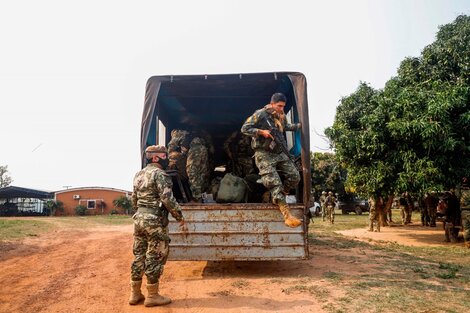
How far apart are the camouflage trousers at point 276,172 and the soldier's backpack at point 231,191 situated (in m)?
0.83

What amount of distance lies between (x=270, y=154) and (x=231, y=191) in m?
1.11

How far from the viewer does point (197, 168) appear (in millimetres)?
7020

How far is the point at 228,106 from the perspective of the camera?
8.59 m

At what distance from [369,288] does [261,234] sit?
63.4 inches

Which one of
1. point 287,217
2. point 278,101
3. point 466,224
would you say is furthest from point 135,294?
point 466,224

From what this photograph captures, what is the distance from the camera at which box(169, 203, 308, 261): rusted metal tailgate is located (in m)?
5.17

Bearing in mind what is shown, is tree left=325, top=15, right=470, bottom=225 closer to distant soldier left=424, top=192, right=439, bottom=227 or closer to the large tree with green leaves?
the large tree with green leaves

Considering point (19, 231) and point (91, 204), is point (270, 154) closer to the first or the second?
point (19, 231)

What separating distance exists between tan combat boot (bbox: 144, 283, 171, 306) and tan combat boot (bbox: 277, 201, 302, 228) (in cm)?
194

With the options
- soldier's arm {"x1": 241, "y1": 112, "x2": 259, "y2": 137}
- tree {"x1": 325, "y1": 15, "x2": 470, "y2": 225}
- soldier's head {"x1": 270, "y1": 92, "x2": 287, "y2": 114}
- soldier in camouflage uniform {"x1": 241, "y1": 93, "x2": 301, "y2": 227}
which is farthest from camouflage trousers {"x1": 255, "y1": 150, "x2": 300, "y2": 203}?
tree {"x1": 325, "y1": 15, "x2": 470, "y2": 225}

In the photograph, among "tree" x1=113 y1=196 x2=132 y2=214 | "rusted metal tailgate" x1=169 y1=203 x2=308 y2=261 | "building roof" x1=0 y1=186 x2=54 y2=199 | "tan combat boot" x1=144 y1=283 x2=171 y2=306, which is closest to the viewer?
"tan combat boot" x1=144 y1=283 x2=171 y2=306

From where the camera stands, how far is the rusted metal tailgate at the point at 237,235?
17.0 feet

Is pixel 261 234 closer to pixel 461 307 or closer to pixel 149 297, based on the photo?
pixel 149 297

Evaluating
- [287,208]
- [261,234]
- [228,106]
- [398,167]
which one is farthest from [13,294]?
[398,167]
